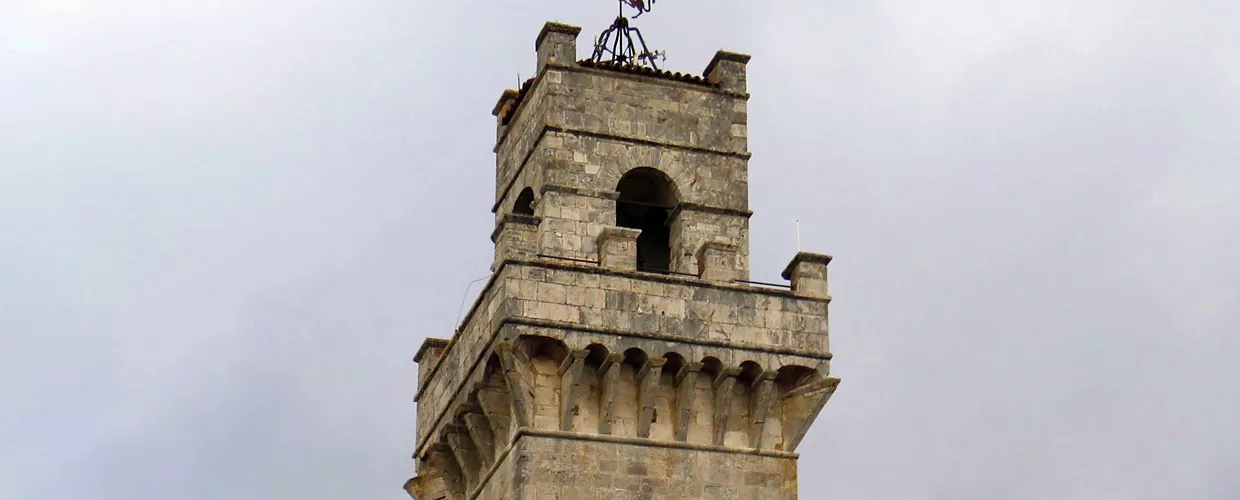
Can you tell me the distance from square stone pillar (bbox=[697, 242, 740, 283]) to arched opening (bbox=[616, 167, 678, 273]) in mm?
1369

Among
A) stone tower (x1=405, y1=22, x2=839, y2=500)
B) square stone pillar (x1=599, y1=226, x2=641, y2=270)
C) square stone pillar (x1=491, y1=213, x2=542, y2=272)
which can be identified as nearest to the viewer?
stone tower (x1=405, y1=22, x2=839, y2=500)

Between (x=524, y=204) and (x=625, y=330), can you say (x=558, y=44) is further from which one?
(x=625, y=330)

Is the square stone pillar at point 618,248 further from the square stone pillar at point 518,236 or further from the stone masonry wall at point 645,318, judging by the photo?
the square stone pillar at point 518,236

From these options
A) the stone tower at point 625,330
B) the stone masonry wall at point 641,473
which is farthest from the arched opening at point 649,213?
the stone masonry wall at point 641,473

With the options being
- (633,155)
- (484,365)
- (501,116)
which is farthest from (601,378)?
(501,116)

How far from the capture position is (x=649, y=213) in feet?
126

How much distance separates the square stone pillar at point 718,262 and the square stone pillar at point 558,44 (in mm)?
3689

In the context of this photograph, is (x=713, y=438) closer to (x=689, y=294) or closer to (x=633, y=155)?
(x=689, y=294)

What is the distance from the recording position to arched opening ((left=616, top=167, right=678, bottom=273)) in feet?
121

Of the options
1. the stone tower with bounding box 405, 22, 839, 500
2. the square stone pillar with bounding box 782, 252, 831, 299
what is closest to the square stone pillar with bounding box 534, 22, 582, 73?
the stone tower with bounding box 405, 22, 839, 500

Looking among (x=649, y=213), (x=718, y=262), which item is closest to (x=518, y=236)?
(x=718, y=262)

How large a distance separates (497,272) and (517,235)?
822 mm

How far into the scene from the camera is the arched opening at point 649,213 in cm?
3675

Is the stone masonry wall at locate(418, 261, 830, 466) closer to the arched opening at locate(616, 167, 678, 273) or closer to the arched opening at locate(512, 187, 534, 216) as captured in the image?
the arched opening at locate(616, 167, 678, 273)
